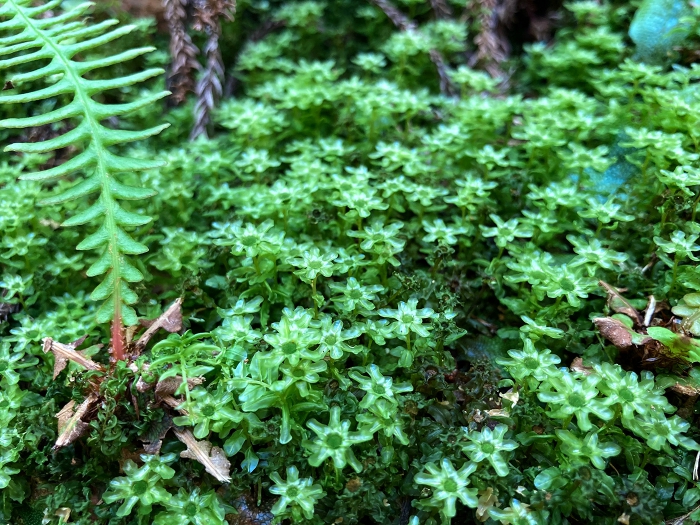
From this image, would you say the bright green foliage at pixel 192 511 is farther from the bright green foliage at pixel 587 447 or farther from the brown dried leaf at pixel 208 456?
the bright green foliage at pixel 587 447

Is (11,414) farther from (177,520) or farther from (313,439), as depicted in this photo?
(313,439)

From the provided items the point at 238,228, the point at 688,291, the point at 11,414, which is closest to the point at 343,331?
the point at 238,228

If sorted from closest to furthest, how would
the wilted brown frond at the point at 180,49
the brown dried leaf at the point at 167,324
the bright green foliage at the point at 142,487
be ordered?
the bright green foliage at the point at 142,487, the brown dried leaf at the point at 167,324, the wilted brown frond at the point at 180,49

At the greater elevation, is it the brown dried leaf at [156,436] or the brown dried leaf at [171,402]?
the brown dried leaf at [171,402]

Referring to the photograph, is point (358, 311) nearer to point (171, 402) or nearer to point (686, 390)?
point (171, 402)

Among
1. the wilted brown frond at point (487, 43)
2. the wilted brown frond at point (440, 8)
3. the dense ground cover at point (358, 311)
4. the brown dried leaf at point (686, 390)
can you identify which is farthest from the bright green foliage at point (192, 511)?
the wilted brown frond at point (440, 8)

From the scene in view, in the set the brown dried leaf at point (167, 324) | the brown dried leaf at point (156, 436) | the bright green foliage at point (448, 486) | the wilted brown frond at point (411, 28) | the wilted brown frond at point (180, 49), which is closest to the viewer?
the bright green foliage at point (448, 486)
